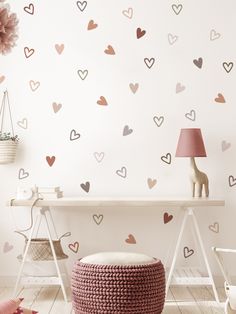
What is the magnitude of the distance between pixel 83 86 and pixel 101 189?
812mm

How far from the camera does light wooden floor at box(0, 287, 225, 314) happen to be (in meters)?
3.55

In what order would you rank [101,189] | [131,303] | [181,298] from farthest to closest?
[101,189] < [181,298] < [131,303]

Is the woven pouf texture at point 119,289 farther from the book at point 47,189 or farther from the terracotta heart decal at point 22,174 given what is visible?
the terracotta heart decal at point 22,174

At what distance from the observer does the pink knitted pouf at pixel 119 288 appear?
316 cm

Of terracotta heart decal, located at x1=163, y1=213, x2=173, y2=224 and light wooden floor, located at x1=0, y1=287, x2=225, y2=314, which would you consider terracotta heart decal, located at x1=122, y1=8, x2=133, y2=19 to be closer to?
terracotta heart decal, located at x1=163, y1=213, x2=173, y2=224

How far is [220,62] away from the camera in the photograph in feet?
14.1

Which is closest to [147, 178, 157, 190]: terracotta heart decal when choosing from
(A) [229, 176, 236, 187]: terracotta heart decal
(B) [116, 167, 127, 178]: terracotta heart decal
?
(B) [116, 167, 127, 178]: terracotta heart decal

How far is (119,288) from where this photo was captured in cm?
317

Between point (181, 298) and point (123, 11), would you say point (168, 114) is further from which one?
point (181, 298)

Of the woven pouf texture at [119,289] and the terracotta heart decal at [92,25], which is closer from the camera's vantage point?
the woven pouf texture at [119,289]

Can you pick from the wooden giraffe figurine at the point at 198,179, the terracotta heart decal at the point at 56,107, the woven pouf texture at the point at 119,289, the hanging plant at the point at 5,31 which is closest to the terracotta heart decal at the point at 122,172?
the wooden giraffe figurine at the point at 198,179

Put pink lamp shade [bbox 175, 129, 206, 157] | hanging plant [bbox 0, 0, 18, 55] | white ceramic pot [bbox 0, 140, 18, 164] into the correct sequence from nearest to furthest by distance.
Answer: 1. hanging plant [bbox 0, 0, 18, 55]
2. pink lamp shade [bbox 175, 129, 206, 157]
3. white ceramic pot [bbox 0, 140, 18, 164]

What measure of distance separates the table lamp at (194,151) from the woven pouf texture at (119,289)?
0.94 metres

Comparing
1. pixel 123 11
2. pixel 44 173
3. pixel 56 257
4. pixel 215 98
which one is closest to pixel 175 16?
pixel 123 11
